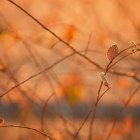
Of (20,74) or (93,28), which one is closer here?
(93,28)

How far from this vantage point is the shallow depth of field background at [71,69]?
3.07 meters

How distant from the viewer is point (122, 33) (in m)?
4.40

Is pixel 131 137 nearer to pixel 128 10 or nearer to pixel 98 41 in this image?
pixel 98 41

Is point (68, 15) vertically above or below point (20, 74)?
above

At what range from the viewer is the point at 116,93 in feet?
12.3

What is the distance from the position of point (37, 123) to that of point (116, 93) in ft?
2.50

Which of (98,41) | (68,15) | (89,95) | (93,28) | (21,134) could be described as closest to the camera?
(21,134)

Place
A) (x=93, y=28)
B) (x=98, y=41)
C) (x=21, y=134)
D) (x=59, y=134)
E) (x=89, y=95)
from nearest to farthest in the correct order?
(x=59, y=134) < (x=21, y=134) < (x=98, y=41) < (x=89, y=95) < (x=93, y=28)

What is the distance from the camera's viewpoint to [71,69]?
4.09 meters

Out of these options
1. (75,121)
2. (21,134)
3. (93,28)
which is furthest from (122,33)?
(21,134)

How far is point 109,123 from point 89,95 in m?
0.34

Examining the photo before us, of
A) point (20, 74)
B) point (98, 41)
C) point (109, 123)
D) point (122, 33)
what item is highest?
point (122, 33)

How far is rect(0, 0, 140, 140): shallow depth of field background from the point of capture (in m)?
3.07

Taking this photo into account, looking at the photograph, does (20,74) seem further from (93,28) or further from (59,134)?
(59,134)
